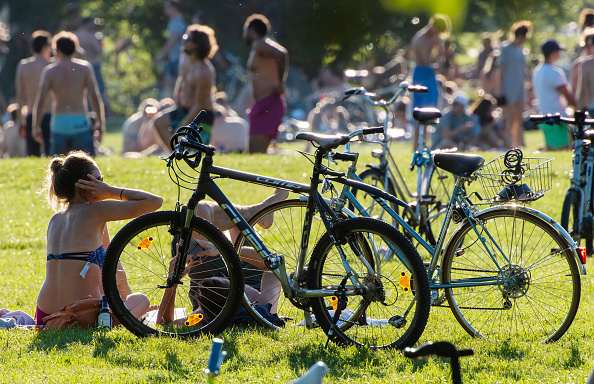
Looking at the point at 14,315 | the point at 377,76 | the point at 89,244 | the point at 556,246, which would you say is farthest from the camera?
the point at 377,76

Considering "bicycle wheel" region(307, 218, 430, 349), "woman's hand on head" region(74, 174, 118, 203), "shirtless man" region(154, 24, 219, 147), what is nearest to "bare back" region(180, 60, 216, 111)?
"shirtless man" region(154, 24, 219, 147)

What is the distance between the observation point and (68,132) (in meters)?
11.3

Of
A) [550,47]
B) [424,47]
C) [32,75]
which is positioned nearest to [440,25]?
[424,47]

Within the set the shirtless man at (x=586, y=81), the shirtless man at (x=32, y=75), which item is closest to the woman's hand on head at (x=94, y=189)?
the shirtless man at (x=32, y=75)

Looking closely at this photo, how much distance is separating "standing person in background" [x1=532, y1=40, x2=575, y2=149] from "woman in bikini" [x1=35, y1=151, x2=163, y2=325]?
9051 millimetres

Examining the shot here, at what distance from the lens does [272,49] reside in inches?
440

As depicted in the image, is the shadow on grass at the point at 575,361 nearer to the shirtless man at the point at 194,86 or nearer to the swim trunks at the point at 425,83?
the shirtless man at the point at 194,86

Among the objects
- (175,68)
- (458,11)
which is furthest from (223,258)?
(458,11)

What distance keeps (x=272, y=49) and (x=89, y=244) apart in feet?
20.9

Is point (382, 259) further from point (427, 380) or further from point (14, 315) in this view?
point (14, 315)

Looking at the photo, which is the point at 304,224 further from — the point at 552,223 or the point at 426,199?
the point at 426,199

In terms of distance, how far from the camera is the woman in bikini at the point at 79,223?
5.17 metres

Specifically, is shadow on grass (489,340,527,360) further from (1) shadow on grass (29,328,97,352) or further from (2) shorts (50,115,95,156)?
(2) shorts (50,115,95,156)

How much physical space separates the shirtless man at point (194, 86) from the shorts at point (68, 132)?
4.28ft
